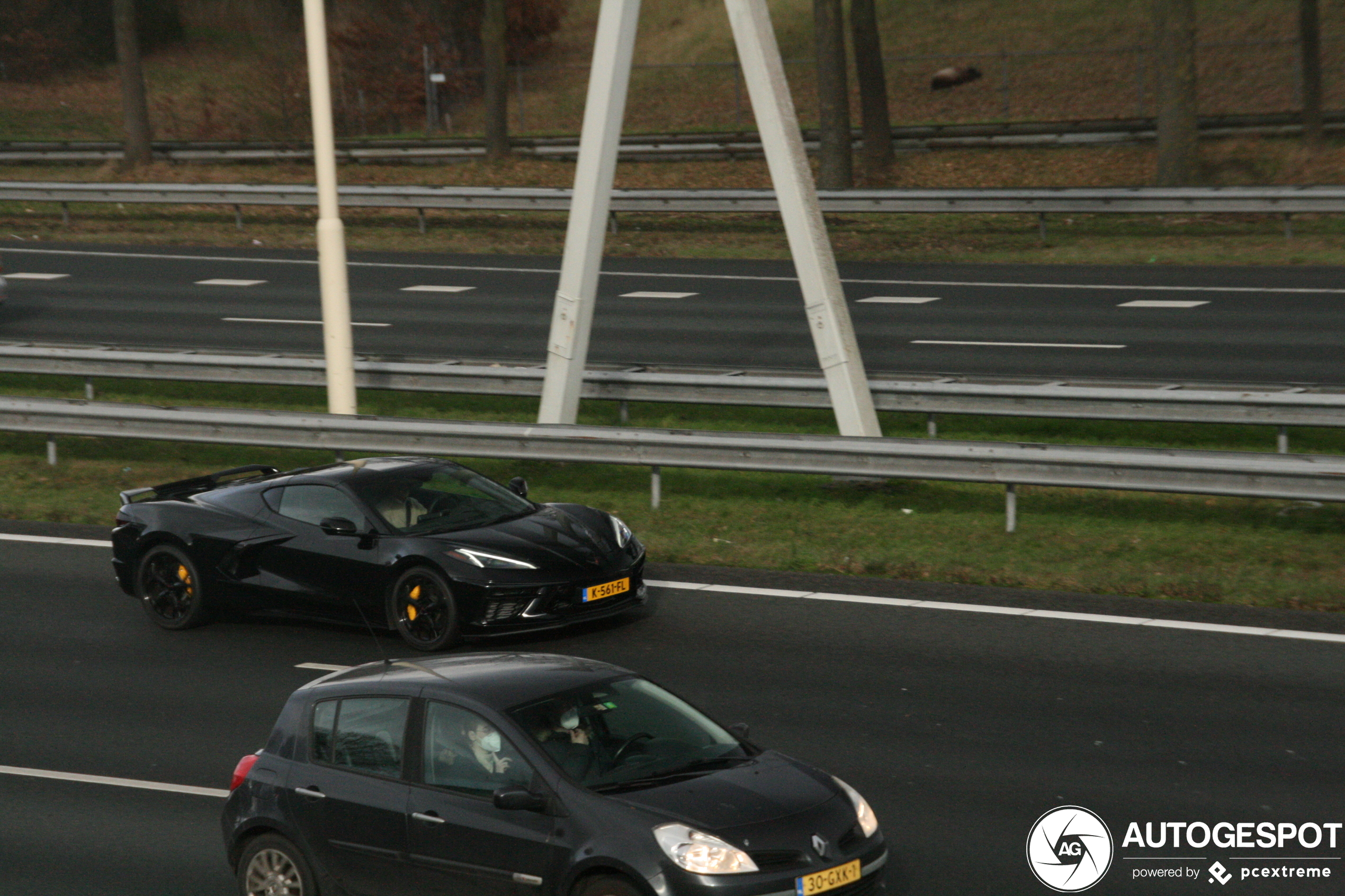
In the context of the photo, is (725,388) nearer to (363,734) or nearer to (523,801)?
(363,734)

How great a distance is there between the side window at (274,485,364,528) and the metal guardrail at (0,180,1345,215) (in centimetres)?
1740

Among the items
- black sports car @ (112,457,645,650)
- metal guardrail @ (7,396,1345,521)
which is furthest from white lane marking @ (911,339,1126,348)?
black sports car @ (112,457,645,650)

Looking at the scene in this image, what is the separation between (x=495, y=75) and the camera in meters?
37.4

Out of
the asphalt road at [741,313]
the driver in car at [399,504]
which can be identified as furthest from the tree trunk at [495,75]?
the driver in car at [399,504]

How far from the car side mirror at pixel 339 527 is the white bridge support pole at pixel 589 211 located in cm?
402

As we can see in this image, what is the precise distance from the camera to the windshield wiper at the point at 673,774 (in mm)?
6652

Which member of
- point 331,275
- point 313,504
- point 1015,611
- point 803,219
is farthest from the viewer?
point 331,275

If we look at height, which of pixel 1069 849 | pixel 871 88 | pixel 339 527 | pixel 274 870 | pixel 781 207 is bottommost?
pixel 1069 849

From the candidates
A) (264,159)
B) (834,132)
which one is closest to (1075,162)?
(834,132)

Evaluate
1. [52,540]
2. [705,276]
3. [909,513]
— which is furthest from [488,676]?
[705,276]

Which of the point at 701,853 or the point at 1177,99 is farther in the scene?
the point at 1177,99

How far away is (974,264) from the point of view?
87.3ft

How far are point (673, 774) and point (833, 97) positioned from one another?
87.5 ft

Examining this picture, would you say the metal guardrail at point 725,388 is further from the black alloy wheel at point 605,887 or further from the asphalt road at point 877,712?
the black alloy wheel at point 605,887
